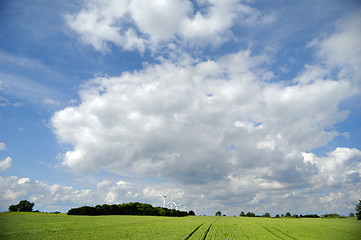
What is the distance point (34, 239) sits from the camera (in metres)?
35.1

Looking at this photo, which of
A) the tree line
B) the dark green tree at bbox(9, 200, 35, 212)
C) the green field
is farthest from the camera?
the dark green tree at bbox(9, 200, 35, 212)

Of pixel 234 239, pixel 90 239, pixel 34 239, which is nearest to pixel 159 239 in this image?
pixel 90 239

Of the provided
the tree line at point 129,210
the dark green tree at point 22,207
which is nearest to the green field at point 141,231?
the tree line at point 129,210

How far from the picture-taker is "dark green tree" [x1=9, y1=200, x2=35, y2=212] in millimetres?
155000

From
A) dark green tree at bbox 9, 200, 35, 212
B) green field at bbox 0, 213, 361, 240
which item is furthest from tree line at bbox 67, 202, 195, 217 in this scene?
dark green tree at bbox 9, 200, 35, 212

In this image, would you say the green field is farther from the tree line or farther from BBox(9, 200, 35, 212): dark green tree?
BBox(9, 200, 35, 212): dark green tree

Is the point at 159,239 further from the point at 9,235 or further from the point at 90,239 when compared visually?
the point at 9,235

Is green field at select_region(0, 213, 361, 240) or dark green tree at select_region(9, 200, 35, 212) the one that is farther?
dark green tree at select_region(9, 200, 35, 212)

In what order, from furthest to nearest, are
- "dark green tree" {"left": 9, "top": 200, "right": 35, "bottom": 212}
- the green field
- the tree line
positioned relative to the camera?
"dark green tree" {"left": 9, "top": 200, "right": 35, "bottom": 212} < the tree line < the green field

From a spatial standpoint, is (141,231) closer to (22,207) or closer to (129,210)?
(129,210)

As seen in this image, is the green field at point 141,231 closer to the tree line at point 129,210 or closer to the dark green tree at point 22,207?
the tree line at point 129,210

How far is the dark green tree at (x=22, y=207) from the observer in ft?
509

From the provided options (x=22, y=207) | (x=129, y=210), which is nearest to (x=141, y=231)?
(x=129, y=210)

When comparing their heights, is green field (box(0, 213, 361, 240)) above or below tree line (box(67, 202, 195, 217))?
below
